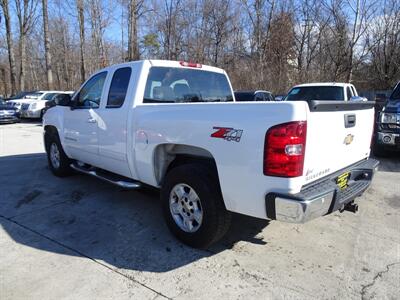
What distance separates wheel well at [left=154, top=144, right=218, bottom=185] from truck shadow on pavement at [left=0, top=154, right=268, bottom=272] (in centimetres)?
74

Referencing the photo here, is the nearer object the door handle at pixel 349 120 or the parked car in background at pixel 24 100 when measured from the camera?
the door handle at pixel 349 120

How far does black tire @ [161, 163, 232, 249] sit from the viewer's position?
3.40 meters

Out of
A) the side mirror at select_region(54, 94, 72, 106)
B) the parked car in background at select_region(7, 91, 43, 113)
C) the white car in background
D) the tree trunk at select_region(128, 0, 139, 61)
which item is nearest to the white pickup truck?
the side mirror at select_region(54, 94, 72, 106)

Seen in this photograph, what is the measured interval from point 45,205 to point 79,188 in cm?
81

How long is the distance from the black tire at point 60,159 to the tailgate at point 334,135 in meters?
4.62

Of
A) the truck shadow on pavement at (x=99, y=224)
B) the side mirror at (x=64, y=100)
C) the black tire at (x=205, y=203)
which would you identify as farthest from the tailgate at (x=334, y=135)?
the side mirror at (x=64, y=100)

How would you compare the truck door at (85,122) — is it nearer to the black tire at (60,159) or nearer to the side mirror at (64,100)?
the side mirror at (64,100)

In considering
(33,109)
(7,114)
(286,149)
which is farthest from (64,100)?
(33,109)

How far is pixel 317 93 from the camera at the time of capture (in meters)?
10.4

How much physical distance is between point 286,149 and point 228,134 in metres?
0.54

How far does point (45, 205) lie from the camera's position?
5.06m

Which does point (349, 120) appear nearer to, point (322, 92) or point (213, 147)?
point (213, 147)

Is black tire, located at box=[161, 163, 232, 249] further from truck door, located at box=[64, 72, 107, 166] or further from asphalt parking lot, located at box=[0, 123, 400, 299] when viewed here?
truck door, located at box=[64, 72, 107, 166]

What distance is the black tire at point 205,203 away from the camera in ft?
11.2
